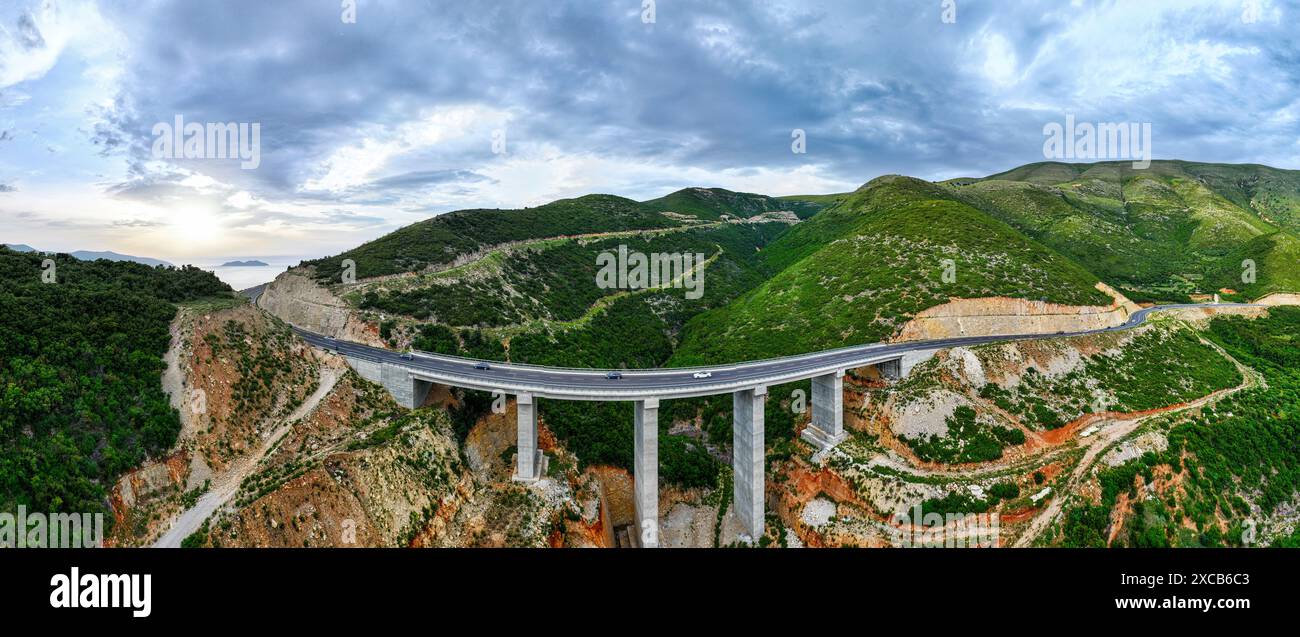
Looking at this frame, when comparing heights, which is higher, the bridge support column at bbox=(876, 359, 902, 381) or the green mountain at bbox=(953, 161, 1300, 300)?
the green mountain at bbox=(953, 161, 1300, 300)

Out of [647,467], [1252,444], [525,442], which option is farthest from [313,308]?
[1252,444]

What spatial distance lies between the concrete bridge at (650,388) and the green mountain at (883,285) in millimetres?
8614

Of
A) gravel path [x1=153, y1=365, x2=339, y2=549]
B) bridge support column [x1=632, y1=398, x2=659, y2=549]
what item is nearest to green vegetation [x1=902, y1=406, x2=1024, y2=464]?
bridge support column [x1=632, y1=398, x2=659, y2=549]

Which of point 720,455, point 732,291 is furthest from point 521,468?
point 732,291

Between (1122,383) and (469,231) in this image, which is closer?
(1122,383)

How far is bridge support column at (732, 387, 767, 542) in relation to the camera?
124 feet

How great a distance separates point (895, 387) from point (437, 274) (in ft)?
154

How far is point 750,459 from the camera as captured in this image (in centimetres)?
3803

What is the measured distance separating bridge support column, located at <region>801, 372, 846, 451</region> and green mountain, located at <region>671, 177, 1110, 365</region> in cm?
817

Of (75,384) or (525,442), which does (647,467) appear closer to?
(525,442)

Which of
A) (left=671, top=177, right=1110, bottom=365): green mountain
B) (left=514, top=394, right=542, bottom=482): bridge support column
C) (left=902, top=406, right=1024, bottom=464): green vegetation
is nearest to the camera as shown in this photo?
(left=514, top=394, right=542, bottom=482): bridge support column

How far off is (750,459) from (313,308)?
4286 centimetres

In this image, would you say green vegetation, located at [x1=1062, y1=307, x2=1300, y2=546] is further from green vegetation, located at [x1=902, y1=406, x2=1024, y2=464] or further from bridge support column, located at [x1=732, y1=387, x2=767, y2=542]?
bridge support column, located at [x1=732, y1=387, x2=767, y2=542]

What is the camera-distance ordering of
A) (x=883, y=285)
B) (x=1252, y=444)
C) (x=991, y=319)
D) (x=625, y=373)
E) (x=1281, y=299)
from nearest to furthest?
1. (x=1252, y=444)
2. (x=625, y=373)
3. (x=991, y=319)
4. (x=883, y=285)
5. (x=1281, y=299)
